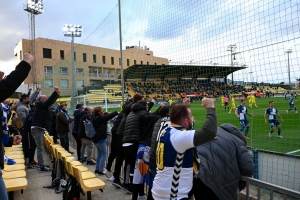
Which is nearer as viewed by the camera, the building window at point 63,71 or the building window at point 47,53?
the building window at point 63,71

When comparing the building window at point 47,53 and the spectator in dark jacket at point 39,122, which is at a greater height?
the building window at point 47,53

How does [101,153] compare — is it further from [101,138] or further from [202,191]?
[202,191]

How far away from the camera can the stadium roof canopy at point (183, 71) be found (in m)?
5.38

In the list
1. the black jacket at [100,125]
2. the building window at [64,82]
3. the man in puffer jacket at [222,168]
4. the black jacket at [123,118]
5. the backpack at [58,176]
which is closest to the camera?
the man in puffer jacket at [222,168]

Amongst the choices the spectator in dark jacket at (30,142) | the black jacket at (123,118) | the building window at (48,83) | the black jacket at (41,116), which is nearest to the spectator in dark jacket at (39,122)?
the black jacket at (41,116)

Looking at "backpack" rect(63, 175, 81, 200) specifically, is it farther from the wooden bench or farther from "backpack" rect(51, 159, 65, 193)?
"backpack" rect(51, 159, 65, 193)

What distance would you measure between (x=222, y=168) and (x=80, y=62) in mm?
15518

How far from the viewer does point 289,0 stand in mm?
4016

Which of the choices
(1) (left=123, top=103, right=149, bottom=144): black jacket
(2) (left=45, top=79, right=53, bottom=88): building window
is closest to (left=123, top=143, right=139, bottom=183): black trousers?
(1) (left=123, top=103, right=149, bottom=144): black jacket

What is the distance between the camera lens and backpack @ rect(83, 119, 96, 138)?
575cm

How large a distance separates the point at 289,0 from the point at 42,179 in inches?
228

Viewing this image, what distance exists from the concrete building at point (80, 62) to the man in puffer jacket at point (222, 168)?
4.52 meters

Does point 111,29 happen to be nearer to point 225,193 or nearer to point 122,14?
point 122,14

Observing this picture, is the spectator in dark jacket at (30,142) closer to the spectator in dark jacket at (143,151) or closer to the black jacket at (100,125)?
the black jacket at (100,125)
